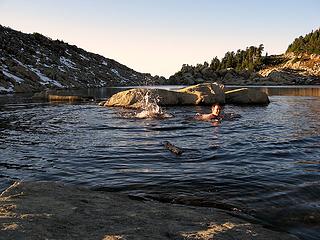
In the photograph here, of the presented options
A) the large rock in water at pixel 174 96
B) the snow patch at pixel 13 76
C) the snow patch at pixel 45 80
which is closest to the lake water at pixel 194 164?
the large rock in water at pixel 174 96

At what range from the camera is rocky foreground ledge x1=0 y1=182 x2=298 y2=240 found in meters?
4.57

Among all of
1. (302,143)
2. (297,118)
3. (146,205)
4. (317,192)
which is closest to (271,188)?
(317,192)

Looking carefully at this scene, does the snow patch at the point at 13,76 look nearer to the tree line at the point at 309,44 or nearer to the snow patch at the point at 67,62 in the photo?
the snow patch at the point at 67,62

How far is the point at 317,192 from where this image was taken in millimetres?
7906

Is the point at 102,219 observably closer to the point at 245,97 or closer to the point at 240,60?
the point at 245,97

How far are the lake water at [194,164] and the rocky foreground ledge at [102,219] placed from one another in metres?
1.08

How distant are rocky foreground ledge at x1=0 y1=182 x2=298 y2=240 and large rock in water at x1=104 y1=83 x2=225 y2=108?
24613 mm

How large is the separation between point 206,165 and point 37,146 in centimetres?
703

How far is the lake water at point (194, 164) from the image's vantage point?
732 cm

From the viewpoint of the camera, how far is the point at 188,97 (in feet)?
109

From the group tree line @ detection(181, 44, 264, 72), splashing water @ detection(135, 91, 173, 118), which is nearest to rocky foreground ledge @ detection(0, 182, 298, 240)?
splashing water @ detection(135, 91, 173, 118)

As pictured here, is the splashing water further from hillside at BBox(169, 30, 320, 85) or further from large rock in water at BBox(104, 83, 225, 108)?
hillside at BBox(169, 30, 320, 85)

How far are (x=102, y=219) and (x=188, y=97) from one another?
93.4 feet

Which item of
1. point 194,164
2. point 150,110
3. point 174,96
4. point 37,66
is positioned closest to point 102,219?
point 194,164
